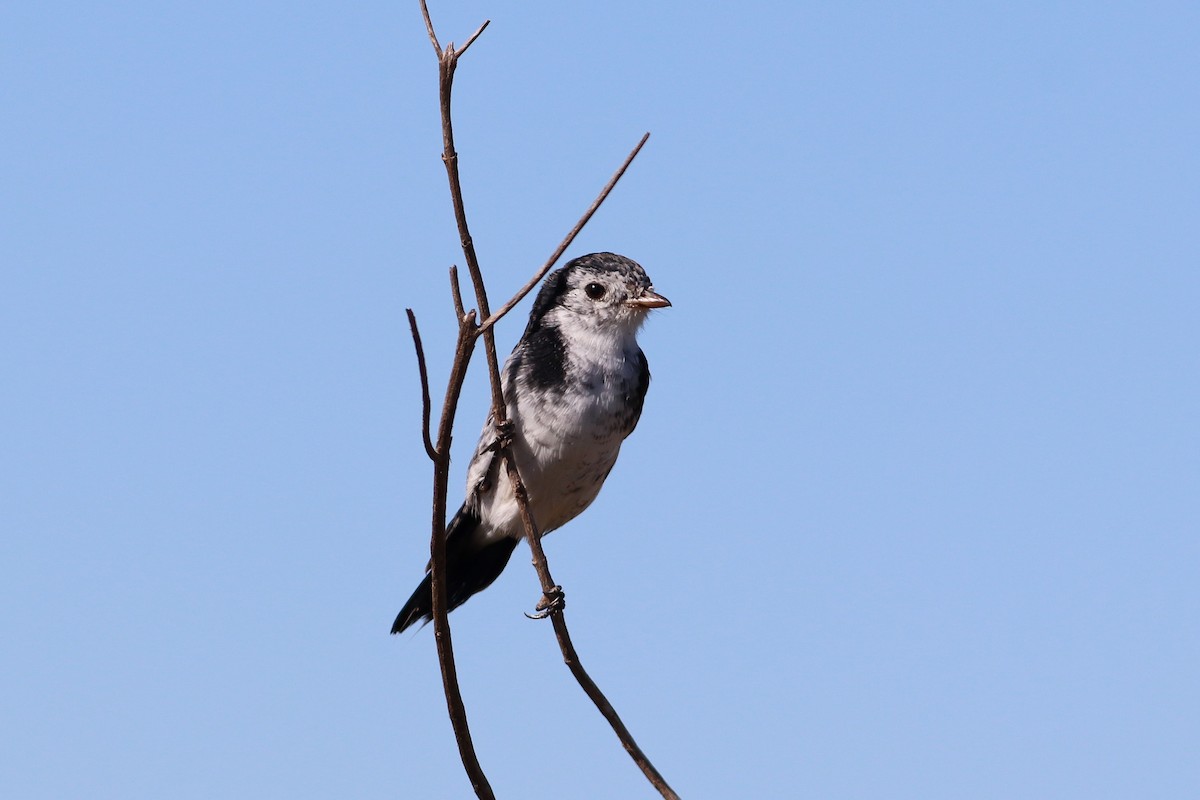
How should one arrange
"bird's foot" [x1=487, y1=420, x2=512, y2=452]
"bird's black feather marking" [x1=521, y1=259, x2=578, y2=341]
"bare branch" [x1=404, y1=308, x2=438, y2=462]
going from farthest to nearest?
"bird's black feather marking" [x1=521, y1=259, x2=578, y2=341] → "bird's foot" [x1=487, y1=420, x2=512, y2=452] → "bare branch" [x1=404, y1=308, x2=438, y2=462]

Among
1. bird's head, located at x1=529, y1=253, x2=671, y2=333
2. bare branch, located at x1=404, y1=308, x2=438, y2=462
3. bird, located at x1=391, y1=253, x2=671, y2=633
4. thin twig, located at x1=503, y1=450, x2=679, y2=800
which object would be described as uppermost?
bird's head, located at x1=529, y1=253, x2=671, y2=333

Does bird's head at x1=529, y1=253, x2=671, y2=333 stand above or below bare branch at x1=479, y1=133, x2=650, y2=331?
above

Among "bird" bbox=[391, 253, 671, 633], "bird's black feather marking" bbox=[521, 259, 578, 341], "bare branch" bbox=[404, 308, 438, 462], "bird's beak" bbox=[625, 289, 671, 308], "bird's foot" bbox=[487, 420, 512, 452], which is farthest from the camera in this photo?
"bird's black feather marking" bbox=[521, 259, 578, 341]

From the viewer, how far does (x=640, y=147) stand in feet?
9.47

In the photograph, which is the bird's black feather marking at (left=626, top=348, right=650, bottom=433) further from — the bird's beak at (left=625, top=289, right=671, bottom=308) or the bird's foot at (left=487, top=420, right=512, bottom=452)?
the bird's foot at (left=487, top=420, right=512, bottom=452)

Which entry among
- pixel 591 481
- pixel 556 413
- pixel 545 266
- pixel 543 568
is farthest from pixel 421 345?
pixel 591 481

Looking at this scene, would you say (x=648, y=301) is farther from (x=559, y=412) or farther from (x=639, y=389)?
(x=559, y=412)

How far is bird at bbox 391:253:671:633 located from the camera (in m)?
4.85

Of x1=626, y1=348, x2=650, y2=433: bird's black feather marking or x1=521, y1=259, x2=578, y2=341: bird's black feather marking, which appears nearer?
x1=626, y1=348, x2=650, y2=433: bird's black feather marking

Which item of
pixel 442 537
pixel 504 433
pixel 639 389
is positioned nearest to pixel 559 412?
pixel 639 389

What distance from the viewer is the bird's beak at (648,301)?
5.07 m

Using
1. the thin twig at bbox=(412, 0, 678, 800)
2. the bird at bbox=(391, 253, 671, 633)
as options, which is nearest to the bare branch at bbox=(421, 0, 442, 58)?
the thin twig at bbox=(412, 0, 678, 800)

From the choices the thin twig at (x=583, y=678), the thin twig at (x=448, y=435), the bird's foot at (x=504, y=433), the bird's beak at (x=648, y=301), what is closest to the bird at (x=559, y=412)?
the bird's beak at (x=648, y=301)

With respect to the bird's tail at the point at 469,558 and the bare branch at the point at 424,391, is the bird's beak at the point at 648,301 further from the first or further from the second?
the bare branch at the point at 424,391
